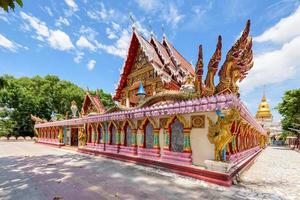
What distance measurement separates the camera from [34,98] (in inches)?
1427

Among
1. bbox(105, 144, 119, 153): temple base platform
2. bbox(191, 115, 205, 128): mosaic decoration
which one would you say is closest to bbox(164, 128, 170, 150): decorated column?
bbox(191, 115, 205, 128): mosaic decoration

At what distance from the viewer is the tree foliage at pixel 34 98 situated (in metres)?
35.1

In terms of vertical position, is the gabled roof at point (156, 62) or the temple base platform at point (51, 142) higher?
the gabled roof at point (156, 62)

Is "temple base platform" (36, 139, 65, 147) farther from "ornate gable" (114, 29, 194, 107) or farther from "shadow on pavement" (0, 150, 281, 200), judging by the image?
"shadow on pavement" (0, 150, 281, 200)

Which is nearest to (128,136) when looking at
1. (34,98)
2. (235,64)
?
(235,64)

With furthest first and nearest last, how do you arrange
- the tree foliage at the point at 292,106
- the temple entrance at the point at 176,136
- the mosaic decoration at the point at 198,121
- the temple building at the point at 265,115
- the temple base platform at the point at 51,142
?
the temple building at the point at 265,115 → the tree foliage at the point at 292,106 → the temple base platform at the point at 51,142 → the temple entrance at the point at 176,136 → the mosaic decoration at the point at 198,121

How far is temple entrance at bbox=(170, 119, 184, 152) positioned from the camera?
8.44 m

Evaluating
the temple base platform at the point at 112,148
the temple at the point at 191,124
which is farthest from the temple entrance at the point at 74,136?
the temple base platform at the point at 112,148

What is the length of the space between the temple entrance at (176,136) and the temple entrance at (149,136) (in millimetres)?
1491

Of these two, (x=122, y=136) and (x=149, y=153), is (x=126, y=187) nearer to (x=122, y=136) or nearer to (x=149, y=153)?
(x=149, y=153)

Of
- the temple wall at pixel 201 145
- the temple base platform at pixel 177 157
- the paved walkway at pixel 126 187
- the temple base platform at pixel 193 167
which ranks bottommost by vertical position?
the paved walkway at pixel 126 187

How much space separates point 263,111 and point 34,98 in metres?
56.0

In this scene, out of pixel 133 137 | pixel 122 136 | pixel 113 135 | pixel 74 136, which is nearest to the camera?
pixel 133 137

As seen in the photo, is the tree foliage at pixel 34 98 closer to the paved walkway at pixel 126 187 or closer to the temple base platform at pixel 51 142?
the temple base platform at pixel 51 142
